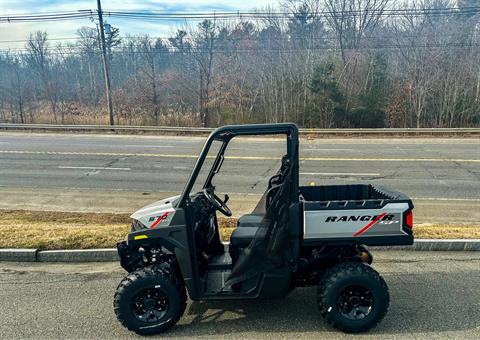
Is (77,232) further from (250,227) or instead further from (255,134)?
(255,134)

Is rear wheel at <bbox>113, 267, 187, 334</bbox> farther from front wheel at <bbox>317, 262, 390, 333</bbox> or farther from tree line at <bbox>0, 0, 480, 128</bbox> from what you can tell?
tree line at <bbox>0, 0, 480, 128</bbox>

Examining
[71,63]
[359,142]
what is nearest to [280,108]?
[359,142]

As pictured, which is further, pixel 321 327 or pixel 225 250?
pixel 225 250

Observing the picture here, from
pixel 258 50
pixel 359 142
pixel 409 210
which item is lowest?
pixel 359 142

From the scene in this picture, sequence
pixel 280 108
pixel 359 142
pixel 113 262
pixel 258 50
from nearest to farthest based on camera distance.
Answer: pixel 113 262, pixel 359 142, pixel 280 108, pixel 258 50

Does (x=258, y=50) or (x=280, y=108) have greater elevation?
(x=258, y=50)

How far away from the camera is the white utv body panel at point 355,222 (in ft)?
11.7

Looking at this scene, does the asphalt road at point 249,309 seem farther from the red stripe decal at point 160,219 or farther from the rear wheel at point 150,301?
the red stripe decal at point 160,219

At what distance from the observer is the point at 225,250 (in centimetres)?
473

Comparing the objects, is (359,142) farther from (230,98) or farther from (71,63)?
Answer: (71,63)

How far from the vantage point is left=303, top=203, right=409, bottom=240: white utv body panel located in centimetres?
356

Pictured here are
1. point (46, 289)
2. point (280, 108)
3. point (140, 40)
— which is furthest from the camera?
point (140, 40)

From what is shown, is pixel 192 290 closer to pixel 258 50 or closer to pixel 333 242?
pixel 333 242

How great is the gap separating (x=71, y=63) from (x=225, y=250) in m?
55.4
